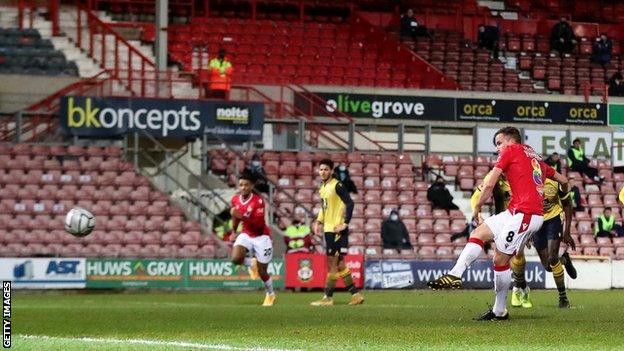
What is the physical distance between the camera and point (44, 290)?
1132 inches

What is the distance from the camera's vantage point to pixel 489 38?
43438mm

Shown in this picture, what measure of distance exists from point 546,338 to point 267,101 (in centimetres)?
2293

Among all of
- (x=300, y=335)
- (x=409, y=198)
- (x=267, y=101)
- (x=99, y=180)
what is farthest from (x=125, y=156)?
(x=300, y=335)

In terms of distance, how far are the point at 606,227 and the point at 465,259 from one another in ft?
68.4

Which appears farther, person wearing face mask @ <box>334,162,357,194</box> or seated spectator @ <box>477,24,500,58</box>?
seated spectator @ <box>477,24,500,58</box>

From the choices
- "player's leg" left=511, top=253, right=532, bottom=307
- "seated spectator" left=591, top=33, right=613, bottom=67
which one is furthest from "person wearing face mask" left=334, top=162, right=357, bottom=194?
"player's leg" left=511, top=253, right=532, bottom=307

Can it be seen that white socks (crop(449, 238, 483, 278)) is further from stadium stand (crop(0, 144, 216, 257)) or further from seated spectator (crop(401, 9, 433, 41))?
seated spectator (crop(401, 9, 433, 41))

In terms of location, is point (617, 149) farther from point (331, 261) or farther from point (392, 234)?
point (331, 261)

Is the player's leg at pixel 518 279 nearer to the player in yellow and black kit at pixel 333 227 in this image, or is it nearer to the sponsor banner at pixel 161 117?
the player in yellow and black kit at pixel 333 227

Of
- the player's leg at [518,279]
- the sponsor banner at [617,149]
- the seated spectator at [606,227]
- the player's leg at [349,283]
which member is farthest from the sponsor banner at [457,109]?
the player's leg at [518,279]

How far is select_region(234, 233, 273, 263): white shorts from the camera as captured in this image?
862 inches

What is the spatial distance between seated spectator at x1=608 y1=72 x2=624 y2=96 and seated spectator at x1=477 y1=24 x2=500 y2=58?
3706 mm

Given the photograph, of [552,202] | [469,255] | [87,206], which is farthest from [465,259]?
[87,206]

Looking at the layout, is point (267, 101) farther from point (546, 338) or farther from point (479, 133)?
point (546, 338)
